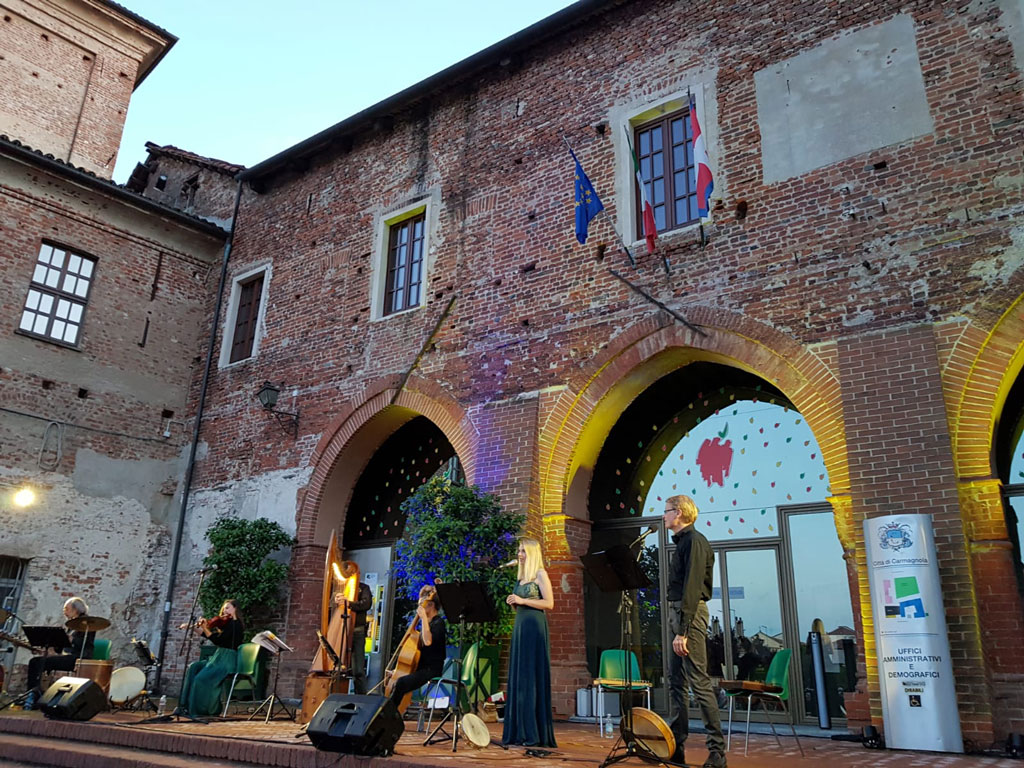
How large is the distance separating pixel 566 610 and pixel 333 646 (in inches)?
99.1

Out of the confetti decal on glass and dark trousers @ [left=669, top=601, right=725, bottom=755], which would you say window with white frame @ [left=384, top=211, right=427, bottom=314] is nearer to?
the confetti decal on glass

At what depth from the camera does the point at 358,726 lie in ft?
16.9

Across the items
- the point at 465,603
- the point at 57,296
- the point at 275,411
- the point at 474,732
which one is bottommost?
the point at 474,732

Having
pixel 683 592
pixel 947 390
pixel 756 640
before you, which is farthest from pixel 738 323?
pixel 683 592

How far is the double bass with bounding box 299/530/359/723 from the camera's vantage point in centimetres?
778

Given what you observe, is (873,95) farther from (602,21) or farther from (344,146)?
(344,146)

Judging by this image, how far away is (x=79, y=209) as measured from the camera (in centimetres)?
1358

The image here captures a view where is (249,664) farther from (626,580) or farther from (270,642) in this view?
(626,580)

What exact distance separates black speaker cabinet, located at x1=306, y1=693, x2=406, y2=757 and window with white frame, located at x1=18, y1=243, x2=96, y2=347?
994 centimetres

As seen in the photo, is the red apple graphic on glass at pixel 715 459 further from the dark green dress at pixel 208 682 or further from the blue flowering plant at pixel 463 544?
the dark green dress at pixel 208 682

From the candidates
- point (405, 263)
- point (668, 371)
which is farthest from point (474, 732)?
point (405, 263)

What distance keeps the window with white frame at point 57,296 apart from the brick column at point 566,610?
28.5 ft

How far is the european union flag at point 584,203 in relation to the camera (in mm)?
9416

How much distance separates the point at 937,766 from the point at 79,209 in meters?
13.9
